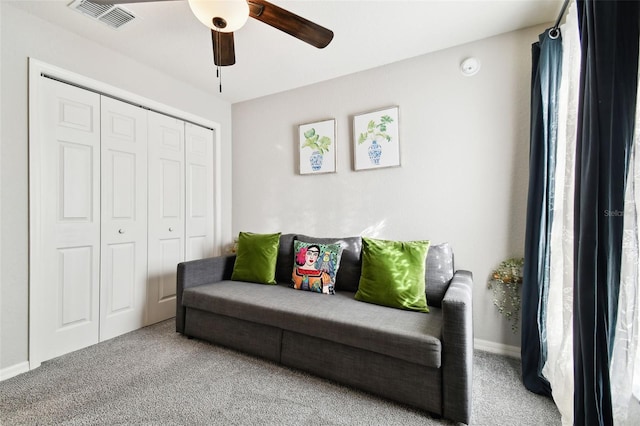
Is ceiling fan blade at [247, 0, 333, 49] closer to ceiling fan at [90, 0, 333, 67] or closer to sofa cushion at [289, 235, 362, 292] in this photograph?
ceiling fan at [90, 0, 333, 67]

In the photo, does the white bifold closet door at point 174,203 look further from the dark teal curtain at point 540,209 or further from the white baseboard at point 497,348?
the dark teal curtain at point 540,209

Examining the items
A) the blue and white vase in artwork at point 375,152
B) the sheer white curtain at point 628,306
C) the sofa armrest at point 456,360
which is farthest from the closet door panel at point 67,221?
the sheer white curtain at point 628,306

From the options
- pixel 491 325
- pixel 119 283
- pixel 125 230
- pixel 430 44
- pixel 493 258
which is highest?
pixel 430 44

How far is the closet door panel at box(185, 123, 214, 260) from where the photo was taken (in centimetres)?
317

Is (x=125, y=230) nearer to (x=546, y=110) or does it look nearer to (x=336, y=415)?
(x=336, y=415)

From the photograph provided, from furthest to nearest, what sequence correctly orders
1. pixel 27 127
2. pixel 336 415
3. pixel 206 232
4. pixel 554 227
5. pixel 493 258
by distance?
pixel 206 232 < pixel 493 258 < pixel 27 127 < pixel 554 227 < pixel 336 415

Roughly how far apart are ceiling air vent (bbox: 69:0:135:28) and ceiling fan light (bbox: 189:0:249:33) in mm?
947

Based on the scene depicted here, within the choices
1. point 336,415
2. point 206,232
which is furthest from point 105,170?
point 336,415

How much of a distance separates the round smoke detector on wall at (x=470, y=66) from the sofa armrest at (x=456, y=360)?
1802mm

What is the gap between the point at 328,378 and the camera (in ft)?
6.02

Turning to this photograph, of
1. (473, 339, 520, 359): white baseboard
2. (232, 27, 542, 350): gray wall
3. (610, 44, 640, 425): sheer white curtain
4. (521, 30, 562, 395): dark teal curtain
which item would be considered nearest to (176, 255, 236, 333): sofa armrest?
(232, 27, 542, 350): gray wall

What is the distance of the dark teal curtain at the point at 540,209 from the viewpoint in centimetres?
174

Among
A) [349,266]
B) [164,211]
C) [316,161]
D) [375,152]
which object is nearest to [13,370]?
[164,211]

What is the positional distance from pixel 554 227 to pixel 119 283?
3.29 meters
